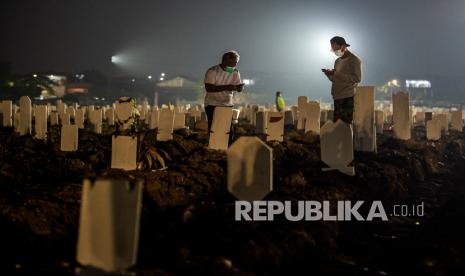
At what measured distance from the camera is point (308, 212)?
4961 mm

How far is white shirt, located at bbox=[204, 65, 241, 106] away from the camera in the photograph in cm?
844

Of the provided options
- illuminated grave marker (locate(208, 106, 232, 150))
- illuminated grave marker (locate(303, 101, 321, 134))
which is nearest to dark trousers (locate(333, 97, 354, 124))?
illuminated grave marker (locate(208, 106, 232, 150))

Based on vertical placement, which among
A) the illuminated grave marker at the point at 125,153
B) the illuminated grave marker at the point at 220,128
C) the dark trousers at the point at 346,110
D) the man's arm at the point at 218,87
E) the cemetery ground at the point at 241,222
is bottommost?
the cemetery ground at the point at 241,222

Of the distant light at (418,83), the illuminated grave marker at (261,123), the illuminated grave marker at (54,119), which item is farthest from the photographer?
the distant light at (418,83)

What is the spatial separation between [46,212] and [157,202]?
1253 millimetres

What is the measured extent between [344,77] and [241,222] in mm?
4642

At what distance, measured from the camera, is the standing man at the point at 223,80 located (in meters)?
8.40

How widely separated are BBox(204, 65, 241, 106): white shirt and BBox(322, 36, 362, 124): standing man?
154 cm

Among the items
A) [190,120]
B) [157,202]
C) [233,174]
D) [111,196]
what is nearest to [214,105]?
[157,202]

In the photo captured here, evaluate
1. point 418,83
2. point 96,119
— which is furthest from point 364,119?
point 418,83

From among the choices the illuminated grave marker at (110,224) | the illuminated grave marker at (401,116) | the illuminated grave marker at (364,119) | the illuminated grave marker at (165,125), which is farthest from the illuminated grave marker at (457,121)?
the illuminated grave marker at (110,224)

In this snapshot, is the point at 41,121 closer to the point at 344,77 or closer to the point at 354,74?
the point at 344,77

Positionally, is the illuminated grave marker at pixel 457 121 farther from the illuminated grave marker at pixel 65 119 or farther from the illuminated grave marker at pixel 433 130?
the illuminated grave marker at pixel 65 119

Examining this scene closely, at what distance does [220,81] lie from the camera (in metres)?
8.51
